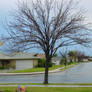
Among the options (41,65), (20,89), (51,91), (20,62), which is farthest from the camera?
(41,65)

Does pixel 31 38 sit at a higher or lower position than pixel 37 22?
lower

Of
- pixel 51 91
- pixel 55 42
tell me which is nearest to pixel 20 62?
pixel 55 42

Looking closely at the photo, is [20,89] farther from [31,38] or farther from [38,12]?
[38,12]

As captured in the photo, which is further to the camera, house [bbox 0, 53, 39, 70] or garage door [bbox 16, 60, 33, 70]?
garage door [bbox 16, 60, 33, 70]

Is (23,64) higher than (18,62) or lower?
lower

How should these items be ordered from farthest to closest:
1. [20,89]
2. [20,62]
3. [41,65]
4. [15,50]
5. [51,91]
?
[41,65], [20,62], [15,50], [51,91], [20,89]

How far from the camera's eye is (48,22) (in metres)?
13.7

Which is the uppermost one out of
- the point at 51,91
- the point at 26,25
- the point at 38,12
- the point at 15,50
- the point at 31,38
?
the point at 38,12

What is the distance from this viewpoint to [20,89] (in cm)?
828

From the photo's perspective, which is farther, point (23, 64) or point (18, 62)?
point (23, 64)

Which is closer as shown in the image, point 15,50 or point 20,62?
point 15,50

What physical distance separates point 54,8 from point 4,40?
4.28 m

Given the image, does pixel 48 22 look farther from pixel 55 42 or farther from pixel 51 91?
pixel 51 91

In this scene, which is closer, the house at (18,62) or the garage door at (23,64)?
the house at (18,62)
